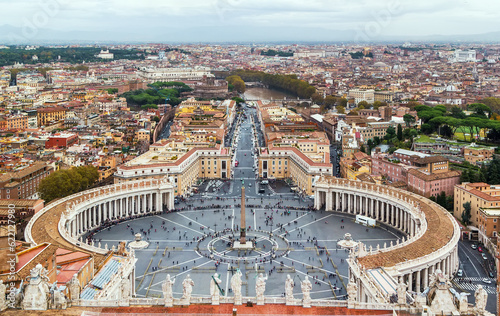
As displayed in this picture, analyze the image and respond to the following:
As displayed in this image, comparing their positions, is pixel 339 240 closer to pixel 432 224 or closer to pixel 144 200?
pixel 432 224

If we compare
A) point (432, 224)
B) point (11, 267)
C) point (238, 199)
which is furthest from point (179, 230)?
point (11, 267)

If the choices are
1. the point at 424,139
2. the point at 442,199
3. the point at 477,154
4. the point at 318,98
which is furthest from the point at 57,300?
the point at 318,98

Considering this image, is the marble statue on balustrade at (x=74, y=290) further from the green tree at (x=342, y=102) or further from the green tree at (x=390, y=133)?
the green tree at (x=342, y=102)

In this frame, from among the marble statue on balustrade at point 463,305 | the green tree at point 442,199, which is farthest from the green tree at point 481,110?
the marble statue on balustrade at point 463,305

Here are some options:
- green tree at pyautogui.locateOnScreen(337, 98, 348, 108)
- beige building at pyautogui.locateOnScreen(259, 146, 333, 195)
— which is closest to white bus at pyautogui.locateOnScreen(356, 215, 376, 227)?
beige building at pyautogui.locateOnScreen(259, 146, 333, 195)

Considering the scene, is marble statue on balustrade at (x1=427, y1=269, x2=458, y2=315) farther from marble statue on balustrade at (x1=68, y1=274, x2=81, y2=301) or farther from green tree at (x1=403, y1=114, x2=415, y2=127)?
green tree at (x1=403, y1=114, x2=415, y2=127)

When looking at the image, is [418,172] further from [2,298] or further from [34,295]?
[2,298]

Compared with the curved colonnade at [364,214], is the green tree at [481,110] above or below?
above
